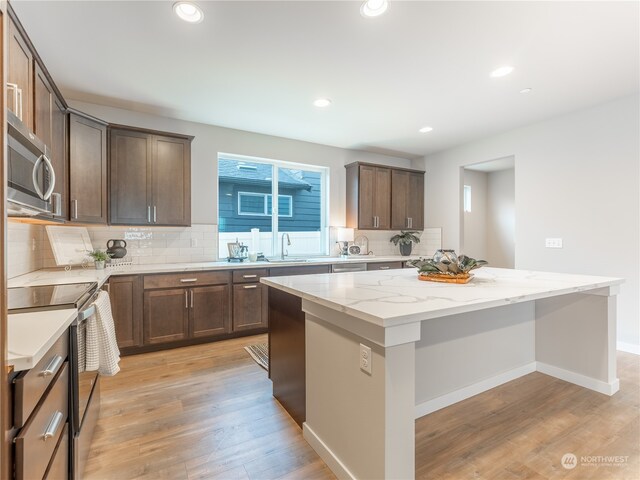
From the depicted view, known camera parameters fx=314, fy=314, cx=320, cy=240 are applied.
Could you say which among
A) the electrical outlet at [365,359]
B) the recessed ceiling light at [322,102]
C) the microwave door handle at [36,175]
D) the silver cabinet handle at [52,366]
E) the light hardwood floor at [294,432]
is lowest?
the light hardwood floor at [294,432]

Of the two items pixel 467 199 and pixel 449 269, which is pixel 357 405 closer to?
pixel 449 269

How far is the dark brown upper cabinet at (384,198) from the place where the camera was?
4895 millimetres

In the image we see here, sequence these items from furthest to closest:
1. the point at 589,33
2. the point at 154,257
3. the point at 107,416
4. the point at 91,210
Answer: the point at 154,257, the point at 91,210, the point at 589,33, the point at 107,416

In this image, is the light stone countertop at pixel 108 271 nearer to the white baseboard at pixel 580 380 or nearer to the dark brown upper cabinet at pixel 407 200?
the dark brown upper cabinet at pixel 407 200

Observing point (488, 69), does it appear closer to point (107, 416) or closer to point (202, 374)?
point (202, 374)

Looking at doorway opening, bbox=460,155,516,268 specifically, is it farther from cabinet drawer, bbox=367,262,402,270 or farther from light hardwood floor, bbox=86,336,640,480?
light hardwood floor, bbox=86,336,640,480

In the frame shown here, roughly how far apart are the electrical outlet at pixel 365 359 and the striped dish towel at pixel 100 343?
1.38m

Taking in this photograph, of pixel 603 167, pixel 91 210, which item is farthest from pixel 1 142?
pixel 603 167

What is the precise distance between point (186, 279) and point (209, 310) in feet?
1.40

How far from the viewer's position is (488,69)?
268cm

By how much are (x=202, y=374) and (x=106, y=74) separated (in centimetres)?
274

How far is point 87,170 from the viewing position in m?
2.93

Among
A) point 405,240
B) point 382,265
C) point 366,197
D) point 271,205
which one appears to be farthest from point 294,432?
point 405,240

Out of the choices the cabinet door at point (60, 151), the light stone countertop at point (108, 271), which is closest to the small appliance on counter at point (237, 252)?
the light stone countertop at point (108, 271)
